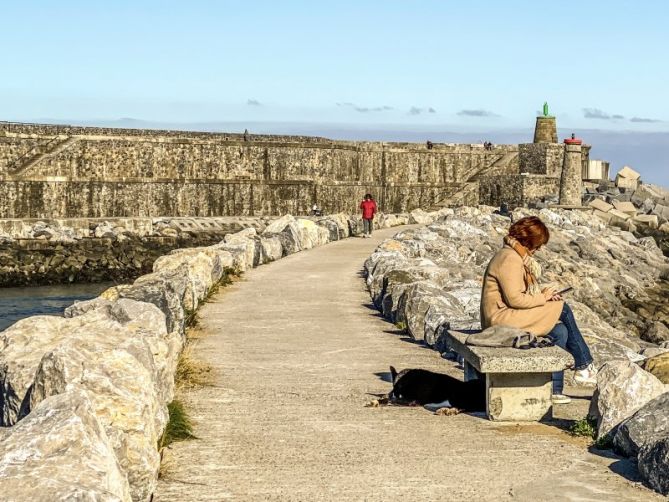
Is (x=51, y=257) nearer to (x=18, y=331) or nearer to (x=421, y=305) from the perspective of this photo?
(x=421, y=305)

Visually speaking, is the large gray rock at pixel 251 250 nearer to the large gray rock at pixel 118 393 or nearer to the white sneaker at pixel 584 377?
the white sneaker at pixel 584 377

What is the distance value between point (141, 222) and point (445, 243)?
20.8m

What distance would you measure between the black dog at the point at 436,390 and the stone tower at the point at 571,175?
34379mm

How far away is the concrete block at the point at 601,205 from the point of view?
46.8 metres

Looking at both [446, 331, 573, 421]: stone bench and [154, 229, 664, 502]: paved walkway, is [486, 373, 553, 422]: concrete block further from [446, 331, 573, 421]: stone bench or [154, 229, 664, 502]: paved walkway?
[154, 229, 664, 502]: paved walkway

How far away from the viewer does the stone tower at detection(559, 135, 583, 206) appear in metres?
42.5

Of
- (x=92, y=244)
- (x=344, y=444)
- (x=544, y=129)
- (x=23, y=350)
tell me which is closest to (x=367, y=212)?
(x=92, y=244)

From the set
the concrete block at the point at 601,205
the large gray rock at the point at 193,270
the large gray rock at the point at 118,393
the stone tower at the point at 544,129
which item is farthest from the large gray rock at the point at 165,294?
the stone tower at the point at 544,129

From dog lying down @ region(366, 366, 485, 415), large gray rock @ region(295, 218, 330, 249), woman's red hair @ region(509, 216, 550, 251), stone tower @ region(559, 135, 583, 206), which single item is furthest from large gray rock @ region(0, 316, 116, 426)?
stone tower @ region(559, 135, 583, 206)

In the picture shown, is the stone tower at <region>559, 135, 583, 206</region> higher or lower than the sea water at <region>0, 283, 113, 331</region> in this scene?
higher

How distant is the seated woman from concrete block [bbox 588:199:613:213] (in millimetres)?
38493

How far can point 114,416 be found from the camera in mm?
6605

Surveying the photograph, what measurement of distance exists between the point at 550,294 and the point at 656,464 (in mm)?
2657

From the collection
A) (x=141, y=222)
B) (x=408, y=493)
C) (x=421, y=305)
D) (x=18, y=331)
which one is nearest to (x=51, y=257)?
(x=141, y=222)
